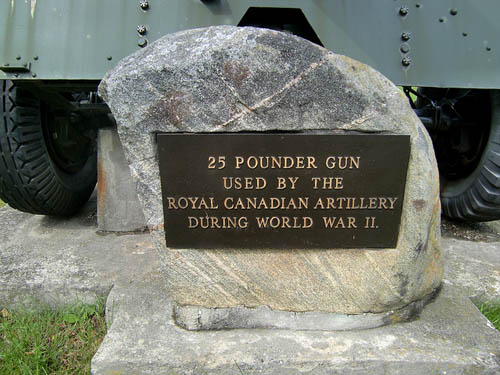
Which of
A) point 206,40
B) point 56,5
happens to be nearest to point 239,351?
point 206,40

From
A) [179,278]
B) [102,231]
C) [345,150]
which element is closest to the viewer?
[345,150]

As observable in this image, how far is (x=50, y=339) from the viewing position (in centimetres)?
191

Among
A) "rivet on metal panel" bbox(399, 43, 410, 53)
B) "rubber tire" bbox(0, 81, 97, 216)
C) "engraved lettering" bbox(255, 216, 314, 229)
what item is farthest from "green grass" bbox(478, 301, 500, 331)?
"rubber tire" bbox(0, 81, 97, 216)

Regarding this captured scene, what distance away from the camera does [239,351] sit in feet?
5.01

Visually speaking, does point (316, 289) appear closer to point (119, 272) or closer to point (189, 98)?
point (189, 98)

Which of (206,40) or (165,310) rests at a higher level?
(206,40)

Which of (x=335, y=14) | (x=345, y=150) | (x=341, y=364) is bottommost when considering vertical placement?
(x=341, y=364)

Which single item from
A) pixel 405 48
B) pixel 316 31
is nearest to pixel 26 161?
pixel 316 31

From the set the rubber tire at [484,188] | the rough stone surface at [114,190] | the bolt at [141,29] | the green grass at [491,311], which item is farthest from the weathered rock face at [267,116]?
the rough stone surface at [114,190]

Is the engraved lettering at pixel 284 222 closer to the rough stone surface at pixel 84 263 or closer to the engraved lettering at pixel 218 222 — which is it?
the engraved lettering at pixel 218 222

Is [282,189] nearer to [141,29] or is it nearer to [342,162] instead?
[342,162]

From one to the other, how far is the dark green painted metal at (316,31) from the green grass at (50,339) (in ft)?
4.20

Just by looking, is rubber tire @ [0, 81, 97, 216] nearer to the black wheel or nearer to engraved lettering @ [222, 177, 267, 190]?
engraved lettering @ [222, 177, 267, 190]

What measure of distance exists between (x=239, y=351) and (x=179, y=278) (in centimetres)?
37
